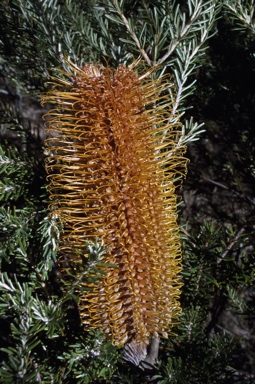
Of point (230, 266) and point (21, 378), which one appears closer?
point (21, 378)

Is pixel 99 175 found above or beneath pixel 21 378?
above

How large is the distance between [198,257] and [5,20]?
0.76 m

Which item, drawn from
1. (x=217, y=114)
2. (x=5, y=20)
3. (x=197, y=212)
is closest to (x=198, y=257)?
(x=217, y=114)

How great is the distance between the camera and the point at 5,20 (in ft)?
3.90

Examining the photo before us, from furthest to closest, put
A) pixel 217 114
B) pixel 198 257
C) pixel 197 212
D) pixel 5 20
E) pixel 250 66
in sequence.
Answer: pixel 197 212
pixel 217 114
pixel 250 66
pixel 5 20
pixel 198 257

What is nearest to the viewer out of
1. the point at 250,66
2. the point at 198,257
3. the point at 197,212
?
the point at 198,257

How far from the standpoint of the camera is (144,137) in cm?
86

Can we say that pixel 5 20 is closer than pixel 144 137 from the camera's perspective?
No

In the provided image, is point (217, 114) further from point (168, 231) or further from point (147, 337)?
point (147, 337)

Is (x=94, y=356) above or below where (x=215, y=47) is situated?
below

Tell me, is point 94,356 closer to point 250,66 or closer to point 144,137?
point 144,137

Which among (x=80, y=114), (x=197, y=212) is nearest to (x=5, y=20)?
(x=80, y=114)

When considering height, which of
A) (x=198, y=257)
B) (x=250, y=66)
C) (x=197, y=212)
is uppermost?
(x=250, y=66)

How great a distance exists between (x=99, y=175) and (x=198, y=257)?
0.35m
